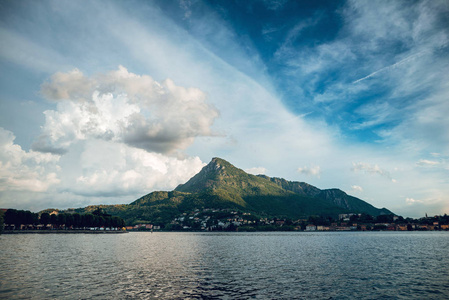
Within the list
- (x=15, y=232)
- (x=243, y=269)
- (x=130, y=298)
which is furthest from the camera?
(x=15, y=232)

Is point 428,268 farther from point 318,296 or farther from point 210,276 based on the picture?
point 210,276

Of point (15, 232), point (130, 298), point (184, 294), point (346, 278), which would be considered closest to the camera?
point (130, 298)

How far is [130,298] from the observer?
3183 cm

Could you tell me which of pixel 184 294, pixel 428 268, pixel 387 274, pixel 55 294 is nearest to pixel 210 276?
pixel 184 294

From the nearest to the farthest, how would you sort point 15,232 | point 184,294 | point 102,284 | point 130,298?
1. point 130,298
2. point 184,294
3. point 102,284
4. point 15,232

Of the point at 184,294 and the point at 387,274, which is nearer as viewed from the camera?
the point at 184,294

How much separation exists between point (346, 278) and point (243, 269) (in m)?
19.0

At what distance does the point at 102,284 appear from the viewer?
39188 mm

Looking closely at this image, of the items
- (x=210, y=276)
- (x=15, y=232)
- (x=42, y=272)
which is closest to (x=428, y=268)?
(x=210, y=276)

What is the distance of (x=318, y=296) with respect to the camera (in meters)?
34.5

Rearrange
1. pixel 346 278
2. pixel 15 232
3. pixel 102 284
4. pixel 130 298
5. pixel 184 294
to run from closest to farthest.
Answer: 1. pixel 130 298
2. pixel 184 294
3. pixel 102 284
4. pixel 346 278
5. pixel 15 232

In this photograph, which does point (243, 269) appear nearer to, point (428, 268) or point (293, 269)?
point (293, 269)

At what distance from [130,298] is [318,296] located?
23119 millimetres

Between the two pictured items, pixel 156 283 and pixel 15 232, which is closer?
pixel 156 283
